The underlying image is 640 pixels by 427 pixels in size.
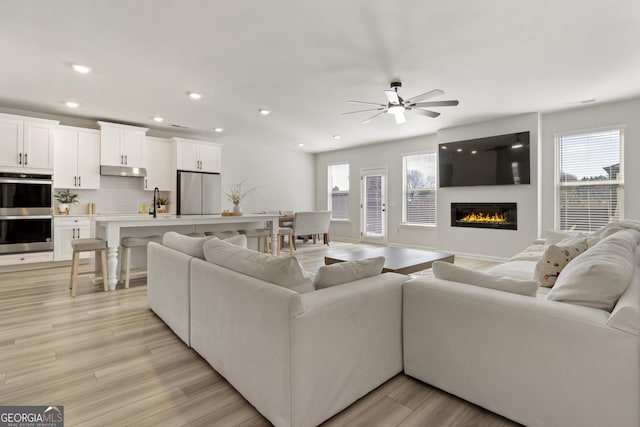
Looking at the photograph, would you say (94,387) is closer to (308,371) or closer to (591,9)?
(308,371)

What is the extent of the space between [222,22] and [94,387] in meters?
2.86

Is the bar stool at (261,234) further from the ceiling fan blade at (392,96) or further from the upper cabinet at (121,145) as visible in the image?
the ceiling fan blade at (392,96)

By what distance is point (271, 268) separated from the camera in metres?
1.67

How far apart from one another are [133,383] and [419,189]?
6.82m

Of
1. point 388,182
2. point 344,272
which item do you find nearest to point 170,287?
point 344,272

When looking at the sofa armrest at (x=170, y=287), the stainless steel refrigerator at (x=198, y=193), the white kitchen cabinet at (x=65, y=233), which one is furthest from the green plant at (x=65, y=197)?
the sofa armrest at (x=170, y=287)

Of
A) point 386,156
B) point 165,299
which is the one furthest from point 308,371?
point 386,156

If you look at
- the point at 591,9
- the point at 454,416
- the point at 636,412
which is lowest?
the point at 454,416

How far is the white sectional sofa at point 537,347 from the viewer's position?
4.15 feet

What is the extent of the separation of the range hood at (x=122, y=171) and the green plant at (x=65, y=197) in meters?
0.63

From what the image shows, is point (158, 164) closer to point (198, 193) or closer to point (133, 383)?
point (198, 193)

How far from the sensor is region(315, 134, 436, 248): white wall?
750 centimetres

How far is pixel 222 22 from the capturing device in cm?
281

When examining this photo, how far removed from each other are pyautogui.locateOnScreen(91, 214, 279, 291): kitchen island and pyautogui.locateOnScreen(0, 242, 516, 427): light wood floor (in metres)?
0.92
